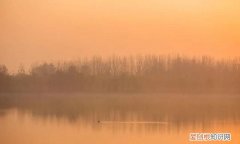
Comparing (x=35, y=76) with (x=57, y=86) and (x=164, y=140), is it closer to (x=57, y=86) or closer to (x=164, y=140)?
(x=57, y=86)

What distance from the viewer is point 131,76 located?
1.37 m

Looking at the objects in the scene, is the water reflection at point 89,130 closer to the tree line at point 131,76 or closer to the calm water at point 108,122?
the calm water at point 108,122

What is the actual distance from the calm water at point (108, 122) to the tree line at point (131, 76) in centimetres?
6

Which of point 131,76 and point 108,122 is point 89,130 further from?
point 131,76

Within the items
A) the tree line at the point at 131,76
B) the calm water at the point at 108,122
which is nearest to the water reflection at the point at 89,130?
the calm water at the point at 108,122

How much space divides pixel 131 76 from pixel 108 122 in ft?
0.73

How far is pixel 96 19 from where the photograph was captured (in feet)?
4.53

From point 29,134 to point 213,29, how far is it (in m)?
0.93

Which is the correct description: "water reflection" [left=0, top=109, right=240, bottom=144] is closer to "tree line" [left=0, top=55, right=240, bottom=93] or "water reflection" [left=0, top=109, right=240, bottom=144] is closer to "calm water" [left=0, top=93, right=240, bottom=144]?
"calm water" [left=0, top=93, right=240, bottom=144]

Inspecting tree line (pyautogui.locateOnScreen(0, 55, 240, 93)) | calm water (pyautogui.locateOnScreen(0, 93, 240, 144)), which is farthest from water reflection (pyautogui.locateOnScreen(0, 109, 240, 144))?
→ tree line (pyautogui.locateOnScreen(0, 55, 240, 93))

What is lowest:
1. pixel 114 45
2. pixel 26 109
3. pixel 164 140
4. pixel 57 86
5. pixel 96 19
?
pixel 164 140

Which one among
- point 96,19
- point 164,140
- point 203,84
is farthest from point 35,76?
point 203,84

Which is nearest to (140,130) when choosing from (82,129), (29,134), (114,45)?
(82,129)

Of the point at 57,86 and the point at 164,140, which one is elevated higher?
the point at 57,86
